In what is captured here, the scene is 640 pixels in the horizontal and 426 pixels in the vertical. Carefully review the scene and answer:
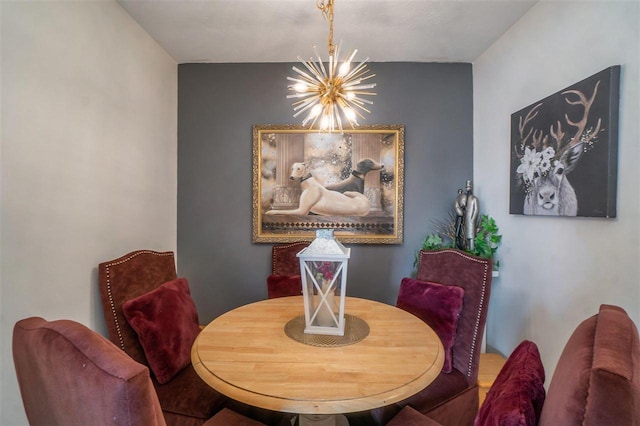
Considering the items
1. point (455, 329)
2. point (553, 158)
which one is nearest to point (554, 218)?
point (553, 158)

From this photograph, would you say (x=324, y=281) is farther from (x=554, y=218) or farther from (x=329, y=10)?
(x=329, y=10)

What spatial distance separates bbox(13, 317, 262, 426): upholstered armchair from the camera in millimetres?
545

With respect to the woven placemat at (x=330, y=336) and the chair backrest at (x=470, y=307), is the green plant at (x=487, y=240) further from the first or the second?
the woven placemat at (x=330, y=336)

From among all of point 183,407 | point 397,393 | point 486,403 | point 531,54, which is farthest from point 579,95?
point 183,407

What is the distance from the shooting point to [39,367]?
2.10 ft

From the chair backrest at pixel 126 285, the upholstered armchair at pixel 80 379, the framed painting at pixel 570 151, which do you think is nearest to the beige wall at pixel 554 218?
the framed painting at pixel 570 151

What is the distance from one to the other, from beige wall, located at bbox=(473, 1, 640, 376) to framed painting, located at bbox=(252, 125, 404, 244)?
78 cm

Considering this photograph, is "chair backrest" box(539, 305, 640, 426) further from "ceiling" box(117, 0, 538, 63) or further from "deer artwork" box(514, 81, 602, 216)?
"ceiling" box(117, 0, 538, 63)

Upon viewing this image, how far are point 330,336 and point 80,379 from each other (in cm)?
83

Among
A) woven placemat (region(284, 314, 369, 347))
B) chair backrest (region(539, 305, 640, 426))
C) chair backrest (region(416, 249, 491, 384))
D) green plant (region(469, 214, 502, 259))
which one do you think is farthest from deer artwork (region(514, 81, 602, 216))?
woven placemat (region(284, 314, 369, 347))

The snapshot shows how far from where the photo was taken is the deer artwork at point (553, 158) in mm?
1387

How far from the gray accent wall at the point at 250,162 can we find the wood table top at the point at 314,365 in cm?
121

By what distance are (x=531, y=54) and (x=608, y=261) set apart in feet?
4.47

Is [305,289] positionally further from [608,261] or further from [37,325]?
[608,261]
